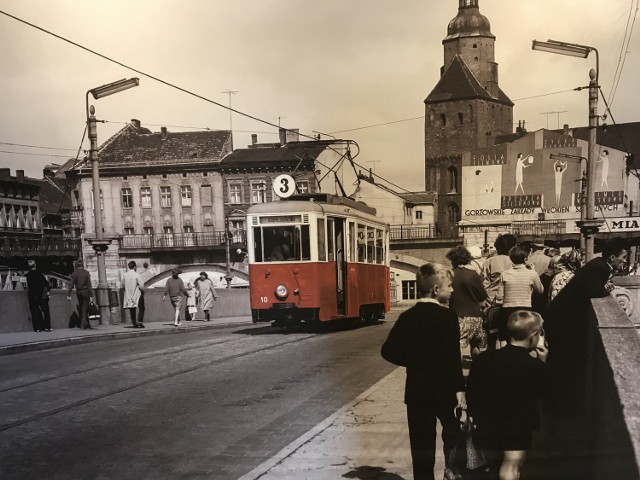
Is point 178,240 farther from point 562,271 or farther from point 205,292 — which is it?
point 562,271

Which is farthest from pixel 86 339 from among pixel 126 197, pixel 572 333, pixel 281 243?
pixel 126 197

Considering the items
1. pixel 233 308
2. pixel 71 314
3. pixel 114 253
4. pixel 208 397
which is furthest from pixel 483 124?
pixel 208 397

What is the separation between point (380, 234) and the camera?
21.0 meters

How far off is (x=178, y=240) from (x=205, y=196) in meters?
4.71

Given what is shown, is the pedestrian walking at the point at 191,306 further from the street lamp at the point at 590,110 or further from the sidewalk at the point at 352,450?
the sidewalk at the point at 352,450

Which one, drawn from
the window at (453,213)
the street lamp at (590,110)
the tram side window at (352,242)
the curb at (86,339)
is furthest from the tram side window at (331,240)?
the window at (453,213)

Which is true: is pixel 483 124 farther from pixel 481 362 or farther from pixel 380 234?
pixel 481 362

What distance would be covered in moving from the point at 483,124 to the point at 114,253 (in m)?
49.8

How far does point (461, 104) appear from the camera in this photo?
88.4 metres

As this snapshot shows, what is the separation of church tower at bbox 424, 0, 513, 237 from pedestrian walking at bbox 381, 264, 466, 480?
271ft

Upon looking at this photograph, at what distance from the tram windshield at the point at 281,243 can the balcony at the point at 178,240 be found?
46.2m

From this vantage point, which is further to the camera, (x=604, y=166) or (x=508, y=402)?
(x=604, y=166)

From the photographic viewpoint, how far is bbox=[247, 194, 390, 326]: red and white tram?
1609 cm

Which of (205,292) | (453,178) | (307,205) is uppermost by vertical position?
(453,178)
